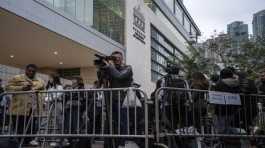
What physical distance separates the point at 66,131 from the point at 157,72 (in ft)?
103

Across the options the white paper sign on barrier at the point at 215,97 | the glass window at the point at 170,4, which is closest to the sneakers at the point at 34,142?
the white paper sign on barrier at the point at 215,97

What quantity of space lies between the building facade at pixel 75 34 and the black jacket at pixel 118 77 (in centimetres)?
863

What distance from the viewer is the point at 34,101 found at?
6223mm

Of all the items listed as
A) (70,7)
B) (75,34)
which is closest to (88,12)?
(70,7)

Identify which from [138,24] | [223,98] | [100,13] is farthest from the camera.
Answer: [138,24]

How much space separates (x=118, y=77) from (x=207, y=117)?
165 cm

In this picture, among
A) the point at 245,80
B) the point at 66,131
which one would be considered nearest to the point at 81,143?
the point at 66,131

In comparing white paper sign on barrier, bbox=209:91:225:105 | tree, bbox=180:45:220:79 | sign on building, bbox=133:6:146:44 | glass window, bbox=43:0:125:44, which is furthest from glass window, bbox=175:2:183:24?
white paper sign on barrier, bbox=209:91:225:105

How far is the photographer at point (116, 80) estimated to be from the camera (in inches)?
227

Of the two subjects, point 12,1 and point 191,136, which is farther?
point 12,1

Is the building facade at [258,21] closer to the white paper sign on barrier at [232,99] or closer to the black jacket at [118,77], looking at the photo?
the white paper sign on barrier at [232,99]

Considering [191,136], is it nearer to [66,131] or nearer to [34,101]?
[66,131]

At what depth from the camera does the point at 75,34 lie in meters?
18.7

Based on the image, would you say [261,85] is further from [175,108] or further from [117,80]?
[117,80]
